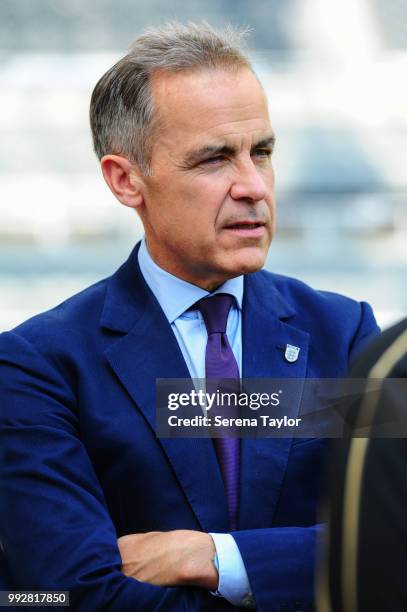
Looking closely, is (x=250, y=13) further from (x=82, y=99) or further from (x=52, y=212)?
(x=52, y=212)

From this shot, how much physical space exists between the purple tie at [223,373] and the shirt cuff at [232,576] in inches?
3.9

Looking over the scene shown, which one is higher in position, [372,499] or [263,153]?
[263,153]

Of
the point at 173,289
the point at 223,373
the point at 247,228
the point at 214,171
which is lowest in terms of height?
the point at 223,373

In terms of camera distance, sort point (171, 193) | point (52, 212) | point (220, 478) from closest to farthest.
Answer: point (220, 478) → point (171, 193) → point (52, 212)

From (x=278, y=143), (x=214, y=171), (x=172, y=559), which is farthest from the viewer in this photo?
(x=278, y=143)

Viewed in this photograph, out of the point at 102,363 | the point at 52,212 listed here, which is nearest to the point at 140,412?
the point at 102,363

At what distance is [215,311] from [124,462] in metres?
0.32

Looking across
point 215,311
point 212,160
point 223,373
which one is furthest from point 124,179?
point 223,373

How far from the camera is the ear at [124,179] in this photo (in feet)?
6.18

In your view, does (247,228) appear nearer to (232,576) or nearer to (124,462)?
(124,462)

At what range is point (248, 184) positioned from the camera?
175cm

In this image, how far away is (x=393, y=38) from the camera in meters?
4.13

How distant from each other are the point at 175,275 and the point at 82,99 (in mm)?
2563

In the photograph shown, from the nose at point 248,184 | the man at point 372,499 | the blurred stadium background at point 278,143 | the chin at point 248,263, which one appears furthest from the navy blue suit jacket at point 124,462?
the blurred stadium background at point 278,143
